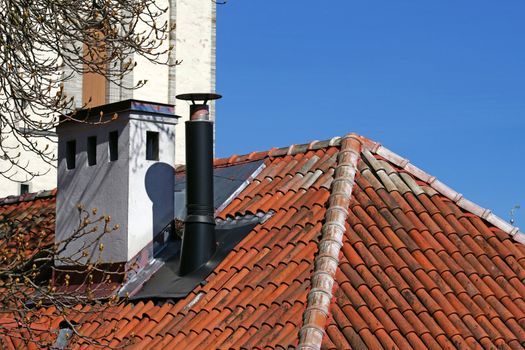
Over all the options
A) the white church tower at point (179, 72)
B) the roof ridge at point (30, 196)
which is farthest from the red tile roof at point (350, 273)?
the white church tower at point (179, 72)

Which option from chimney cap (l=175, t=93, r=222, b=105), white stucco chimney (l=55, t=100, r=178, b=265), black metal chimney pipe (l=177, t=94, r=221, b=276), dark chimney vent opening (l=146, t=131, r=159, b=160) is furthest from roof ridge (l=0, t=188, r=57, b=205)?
black metal chimney pipe (l=177, t=94, r=221, b=276)

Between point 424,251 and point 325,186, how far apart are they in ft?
4.56

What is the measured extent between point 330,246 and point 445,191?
2.30m

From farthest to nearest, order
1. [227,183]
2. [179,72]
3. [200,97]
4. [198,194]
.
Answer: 1. [179,72]
2. [227,183]
3. [200,97]
4. [198,194]

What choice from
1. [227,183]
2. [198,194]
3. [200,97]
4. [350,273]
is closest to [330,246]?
[350,273]

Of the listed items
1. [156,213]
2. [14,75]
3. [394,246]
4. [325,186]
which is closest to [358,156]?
[325,186]

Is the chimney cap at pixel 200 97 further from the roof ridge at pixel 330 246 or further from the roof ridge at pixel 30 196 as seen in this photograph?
the roof ridge at pixel 30 196

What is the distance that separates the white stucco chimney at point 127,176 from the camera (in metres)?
16.2

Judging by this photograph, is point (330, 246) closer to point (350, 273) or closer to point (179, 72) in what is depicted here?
point (350, 273)

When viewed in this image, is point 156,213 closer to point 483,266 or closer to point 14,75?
point 14,75

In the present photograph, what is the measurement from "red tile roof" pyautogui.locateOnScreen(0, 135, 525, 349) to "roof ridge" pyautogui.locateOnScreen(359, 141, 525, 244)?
0.01m

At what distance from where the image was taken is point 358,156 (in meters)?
15.1

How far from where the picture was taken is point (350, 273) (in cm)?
1327

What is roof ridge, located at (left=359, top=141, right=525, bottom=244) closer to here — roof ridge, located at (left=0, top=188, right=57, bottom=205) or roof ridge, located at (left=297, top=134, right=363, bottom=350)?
roof ridge, located at (left=297, top=134, right=363, bottom=350)
